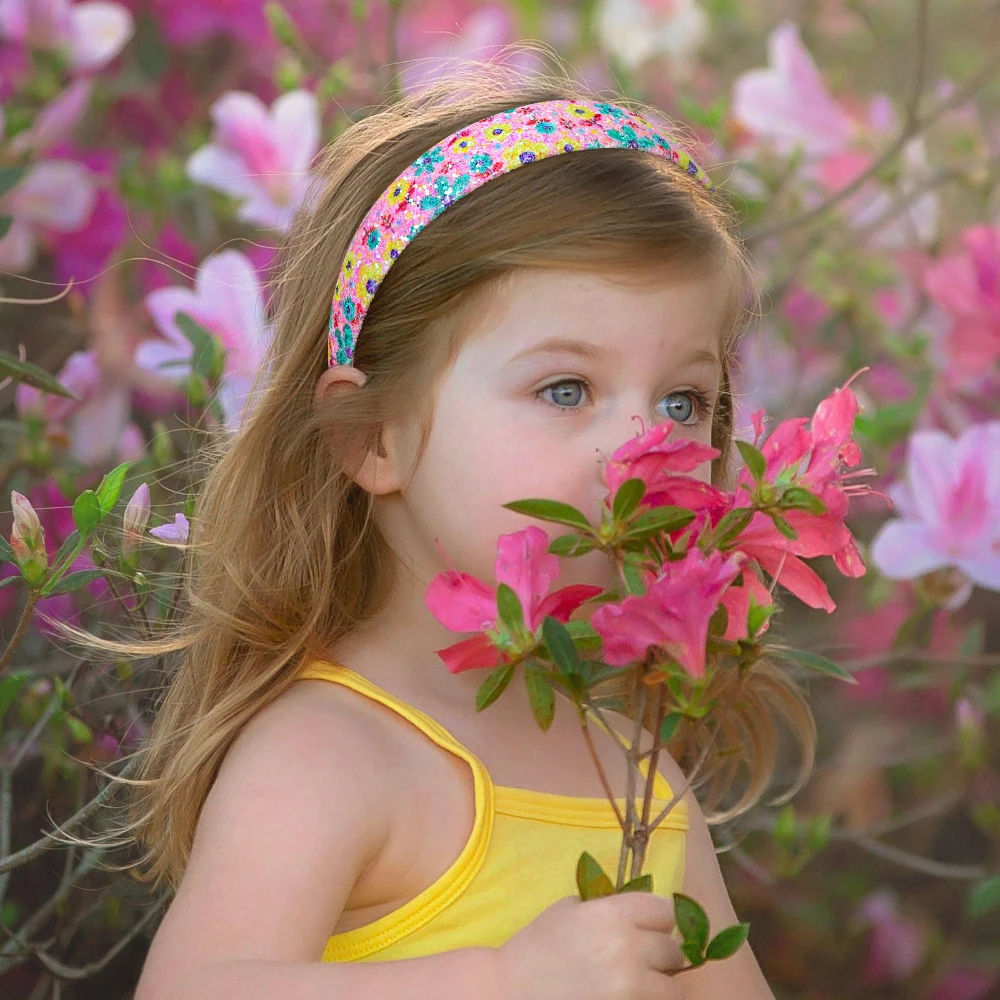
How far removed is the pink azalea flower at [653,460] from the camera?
1.06 metres

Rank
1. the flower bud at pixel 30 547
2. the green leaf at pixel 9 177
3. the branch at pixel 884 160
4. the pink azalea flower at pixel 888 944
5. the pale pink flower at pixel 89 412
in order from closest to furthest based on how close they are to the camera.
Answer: the flower bud at pixel 30 547 → the green leaf at pixel 9 177 → the pale pink flower at pixel 89 412 → the branch at pixel 884 160 → the pink azalea flower at pixel 888 944

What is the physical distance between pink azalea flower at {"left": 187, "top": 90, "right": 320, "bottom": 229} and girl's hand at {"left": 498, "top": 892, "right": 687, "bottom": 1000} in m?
1.17

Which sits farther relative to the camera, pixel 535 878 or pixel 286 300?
pixel 286 300

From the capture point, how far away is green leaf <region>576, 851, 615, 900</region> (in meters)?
1.06

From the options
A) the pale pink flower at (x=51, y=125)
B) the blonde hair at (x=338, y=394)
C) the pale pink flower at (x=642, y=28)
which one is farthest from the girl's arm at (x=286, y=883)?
the pale pink flower at (x=642, y=28)

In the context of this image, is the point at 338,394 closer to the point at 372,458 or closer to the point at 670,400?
the point at 372,458

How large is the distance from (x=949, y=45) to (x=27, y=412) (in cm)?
261

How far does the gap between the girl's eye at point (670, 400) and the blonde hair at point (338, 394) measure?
4.0 inches

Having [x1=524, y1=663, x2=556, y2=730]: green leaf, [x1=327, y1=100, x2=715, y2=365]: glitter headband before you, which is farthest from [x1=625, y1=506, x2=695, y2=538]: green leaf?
[x1=327, y1=100, x2=715, y2=365]: glitter headband

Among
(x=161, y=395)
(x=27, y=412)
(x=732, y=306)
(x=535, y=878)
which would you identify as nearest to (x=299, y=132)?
(x=161, y=395)

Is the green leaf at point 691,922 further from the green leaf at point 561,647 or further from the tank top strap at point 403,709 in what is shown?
the tank top strap at point 403,709

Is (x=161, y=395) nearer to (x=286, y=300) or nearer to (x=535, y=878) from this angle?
(x=286, y=300)

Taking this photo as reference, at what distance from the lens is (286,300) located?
1.72 m

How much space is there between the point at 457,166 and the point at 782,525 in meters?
0.58
